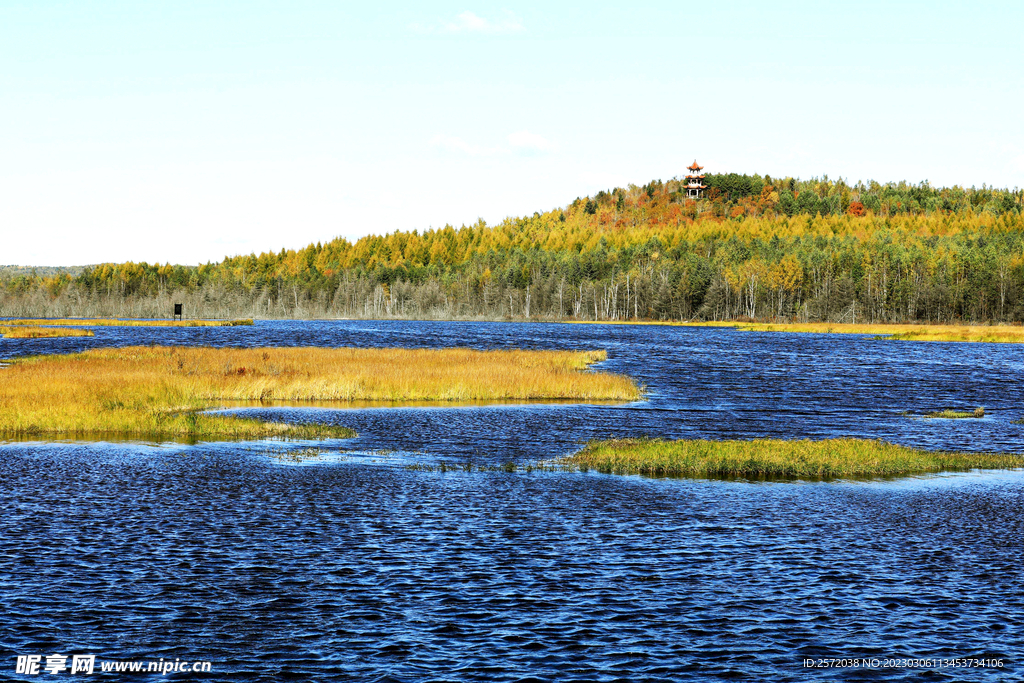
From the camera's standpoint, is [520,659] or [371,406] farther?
[371,406]

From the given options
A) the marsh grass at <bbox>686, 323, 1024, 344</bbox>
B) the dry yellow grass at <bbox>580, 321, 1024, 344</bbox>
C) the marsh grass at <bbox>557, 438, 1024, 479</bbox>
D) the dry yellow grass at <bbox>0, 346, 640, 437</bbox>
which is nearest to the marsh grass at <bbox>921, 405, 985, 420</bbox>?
the marsh grass at <bbox>557, 438, 1024, 479</bbox>

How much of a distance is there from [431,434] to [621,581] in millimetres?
21091

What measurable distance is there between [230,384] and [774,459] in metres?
31.8

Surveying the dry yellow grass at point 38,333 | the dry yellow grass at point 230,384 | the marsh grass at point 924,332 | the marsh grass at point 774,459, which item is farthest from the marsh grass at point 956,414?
the dry yellow grass at point 38,333

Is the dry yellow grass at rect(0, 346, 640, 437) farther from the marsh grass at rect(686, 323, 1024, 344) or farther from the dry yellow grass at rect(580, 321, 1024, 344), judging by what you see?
the dry yellow grass at rect(580, 321, 1024, 344)

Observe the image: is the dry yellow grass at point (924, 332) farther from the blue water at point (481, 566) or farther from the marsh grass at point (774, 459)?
the marsh grass at point (774, 459)

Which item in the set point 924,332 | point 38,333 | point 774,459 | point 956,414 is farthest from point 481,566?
point 924,332

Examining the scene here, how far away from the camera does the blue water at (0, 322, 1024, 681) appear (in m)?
14.3

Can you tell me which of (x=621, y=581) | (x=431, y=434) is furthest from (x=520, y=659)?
(x=431, y=434)

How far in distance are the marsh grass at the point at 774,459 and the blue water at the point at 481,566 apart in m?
1.42

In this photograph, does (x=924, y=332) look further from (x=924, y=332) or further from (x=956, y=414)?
(x=956, y=414)

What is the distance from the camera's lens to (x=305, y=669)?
44.5 ft

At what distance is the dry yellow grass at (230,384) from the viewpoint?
3856cm

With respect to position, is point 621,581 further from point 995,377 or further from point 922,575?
point 995,377
